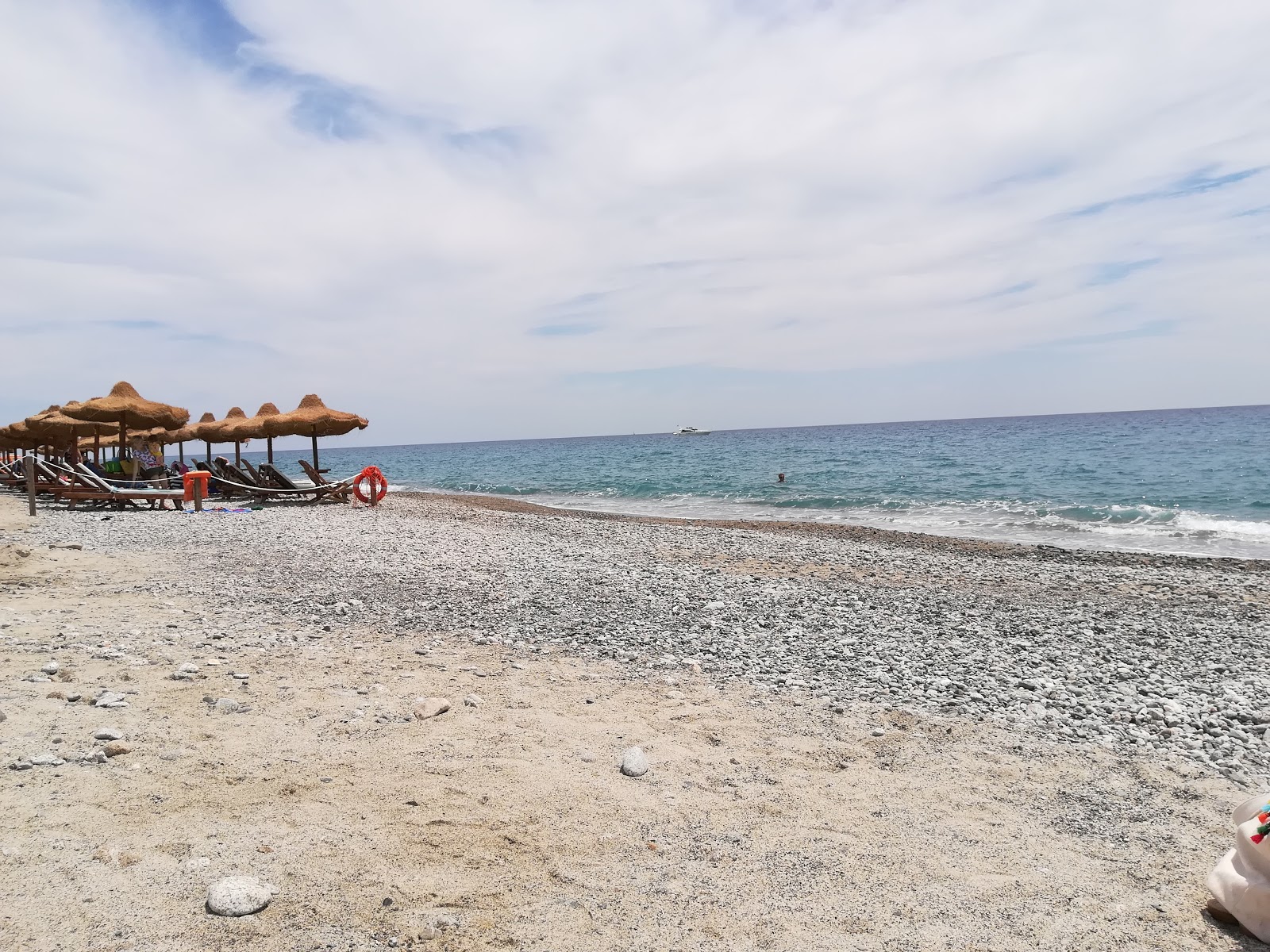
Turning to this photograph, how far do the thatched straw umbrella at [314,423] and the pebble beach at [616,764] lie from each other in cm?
1185

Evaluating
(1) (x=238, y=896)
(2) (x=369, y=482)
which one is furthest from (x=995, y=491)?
(1) (x=238, y=896)

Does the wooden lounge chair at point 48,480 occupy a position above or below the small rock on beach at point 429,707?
above

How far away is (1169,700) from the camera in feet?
18.9

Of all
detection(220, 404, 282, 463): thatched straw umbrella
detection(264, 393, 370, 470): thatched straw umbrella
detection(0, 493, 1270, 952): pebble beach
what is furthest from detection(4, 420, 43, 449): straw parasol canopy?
detection(0, 493, 1270, 952): pebble beach

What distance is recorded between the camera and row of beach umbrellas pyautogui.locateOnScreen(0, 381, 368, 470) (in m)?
19.1

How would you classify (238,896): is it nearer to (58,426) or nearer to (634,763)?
(634,763)

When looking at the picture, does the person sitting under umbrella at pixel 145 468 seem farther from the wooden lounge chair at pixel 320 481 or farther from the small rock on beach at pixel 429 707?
the small rock on beach at pixel 429 707

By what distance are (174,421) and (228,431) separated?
2283mm

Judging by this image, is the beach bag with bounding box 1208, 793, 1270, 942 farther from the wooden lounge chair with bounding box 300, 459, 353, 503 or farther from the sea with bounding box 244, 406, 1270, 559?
the wooden lounge chair with bounding box 300, 459, 353, 503

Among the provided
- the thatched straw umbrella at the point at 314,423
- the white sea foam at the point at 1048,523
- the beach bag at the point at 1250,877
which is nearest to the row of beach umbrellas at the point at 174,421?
the thatched straw umbrella at the point at 314,423

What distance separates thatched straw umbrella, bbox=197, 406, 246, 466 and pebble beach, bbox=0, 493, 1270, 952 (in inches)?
562

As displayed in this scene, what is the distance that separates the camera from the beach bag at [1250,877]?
3.00 m

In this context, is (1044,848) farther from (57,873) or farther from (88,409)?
(88,409)

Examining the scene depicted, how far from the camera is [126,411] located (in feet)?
62.5
